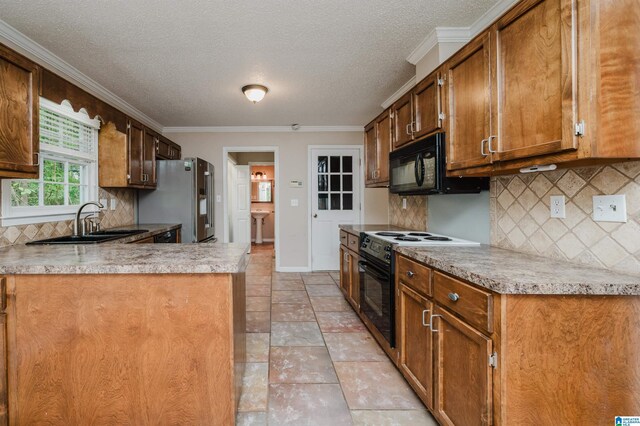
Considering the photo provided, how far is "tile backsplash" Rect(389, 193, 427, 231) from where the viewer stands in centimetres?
310

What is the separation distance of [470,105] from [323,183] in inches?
140

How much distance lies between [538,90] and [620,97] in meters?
0.27

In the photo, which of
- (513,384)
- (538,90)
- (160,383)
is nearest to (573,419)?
(513,384)

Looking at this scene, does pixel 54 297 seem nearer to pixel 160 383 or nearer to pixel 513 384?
pixel 160 383

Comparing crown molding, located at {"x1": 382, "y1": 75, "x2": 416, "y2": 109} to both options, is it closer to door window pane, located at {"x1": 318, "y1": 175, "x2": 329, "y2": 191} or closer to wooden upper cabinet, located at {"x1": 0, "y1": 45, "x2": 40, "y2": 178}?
door window pane, located at {"x1": 318, "y1": 175, "x2": 329, "y2": 191}

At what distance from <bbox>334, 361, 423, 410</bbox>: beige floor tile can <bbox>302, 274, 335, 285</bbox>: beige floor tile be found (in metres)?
2.21

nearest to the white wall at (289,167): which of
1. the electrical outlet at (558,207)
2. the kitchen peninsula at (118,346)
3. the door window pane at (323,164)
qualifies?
the door window pane at (323,164)

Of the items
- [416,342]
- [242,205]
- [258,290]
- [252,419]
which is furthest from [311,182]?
[252,419]

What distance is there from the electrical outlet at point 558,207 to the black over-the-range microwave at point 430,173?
1.64ft

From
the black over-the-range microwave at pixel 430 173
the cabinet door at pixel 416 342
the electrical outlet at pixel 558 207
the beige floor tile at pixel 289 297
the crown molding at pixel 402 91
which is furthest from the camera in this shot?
the beige floor tile at pixel 289 297

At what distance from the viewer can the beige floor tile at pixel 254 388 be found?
71.4 inches

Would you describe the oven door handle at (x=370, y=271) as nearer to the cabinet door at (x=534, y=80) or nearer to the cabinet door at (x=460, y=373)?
the cabinet door at (x=460, y=373)

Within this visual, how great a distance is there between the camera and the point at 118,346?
145cm

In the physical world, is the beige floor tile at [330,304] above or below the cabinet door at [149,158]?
below
